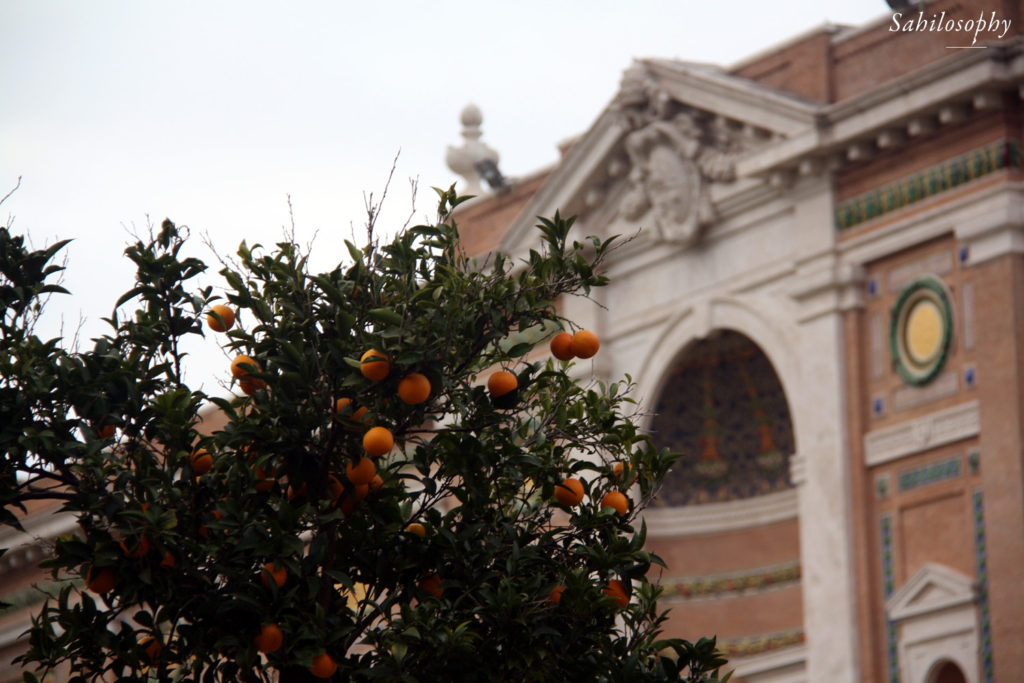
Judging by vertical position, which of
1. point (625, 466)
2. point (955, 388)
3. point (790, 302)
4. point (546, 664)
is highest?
point (790, 302)

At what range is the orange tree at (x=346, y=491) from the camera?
960 centimetres

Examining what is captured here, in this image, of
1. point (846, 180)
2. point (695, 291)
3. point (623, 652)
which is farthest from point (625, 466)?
point (695, 291)

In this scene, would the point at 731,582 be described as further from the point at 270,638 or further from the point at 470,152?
the point at 270,638

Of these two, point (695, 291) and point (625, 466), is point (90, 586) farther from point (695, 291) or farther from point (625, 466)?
point (695, 291)

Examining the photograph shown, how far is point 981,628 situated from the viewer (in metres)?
20.7

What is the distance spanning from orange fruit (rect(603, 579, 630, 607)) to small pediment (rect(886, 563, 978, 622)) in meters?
11.5

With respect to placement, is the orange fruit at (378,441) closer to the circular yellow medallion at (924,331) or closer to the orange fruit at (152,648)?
the orange fruit at (152,648)

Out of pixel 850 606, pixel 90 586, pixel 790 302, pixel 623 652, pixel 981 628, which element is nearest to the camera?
pixel 90 586

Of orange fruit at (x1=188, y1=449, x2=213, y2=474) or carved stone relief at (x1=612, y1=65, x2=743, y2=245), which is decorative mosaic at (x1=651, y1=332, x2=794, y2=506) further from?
orange fruit at (x1=188, y1=449, x2=213, y2=474)

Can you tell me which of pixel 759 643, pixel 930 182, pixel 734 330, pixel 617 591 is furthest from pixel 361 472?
pixel 759 643

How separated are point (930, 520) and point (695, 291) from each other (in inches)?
209

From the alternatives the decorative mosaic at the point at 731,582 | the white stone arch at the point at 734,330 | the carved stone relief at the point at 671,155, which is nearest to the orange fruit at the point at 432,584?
the white stone arch at the point at 734,330

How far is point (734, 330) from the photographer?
25.2m

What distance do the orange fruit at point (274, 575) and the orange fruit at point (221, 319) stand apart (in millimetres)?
1747
